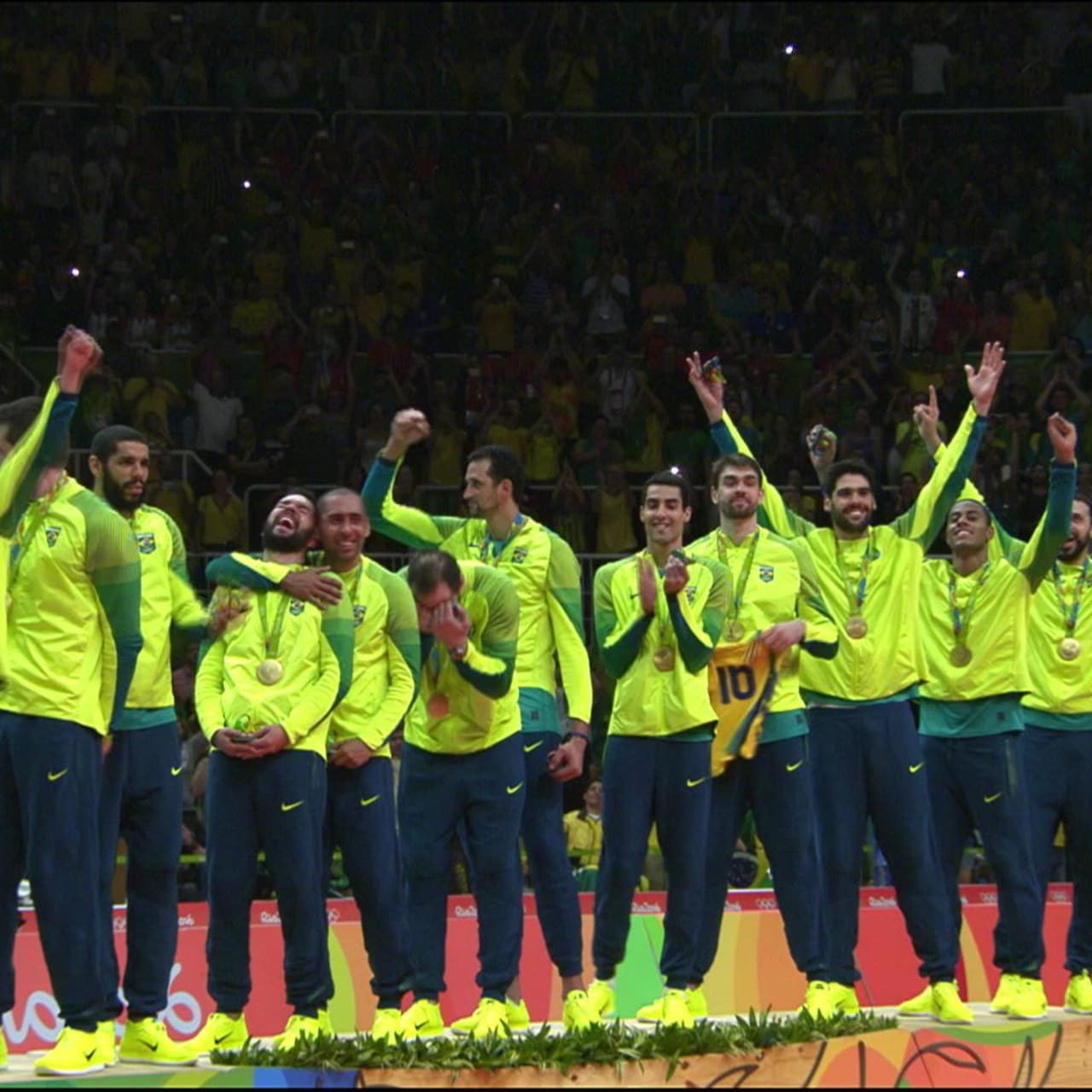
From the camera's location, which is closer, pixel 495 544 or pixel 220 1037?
pixel 220 1037

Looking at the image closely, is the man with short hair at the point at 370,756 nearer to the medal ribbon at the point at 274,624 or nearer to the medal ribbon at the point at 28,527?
the medal ribbon at the point at 274,624

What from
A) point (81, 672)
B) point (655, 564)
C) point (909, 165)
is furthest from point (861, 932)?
point (909, 165)

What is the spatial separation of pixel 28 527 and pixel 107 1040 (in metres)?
1.78

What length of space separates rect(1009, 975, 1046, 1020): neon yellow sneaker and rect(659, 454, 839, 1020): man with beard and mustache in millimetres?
912

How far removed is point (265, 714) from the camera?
7418 millimetres

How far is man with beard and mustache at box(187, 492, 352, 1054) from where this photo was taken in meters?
7.41

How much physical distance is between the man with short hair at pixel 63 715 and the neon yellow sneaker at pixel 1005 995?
406 cm

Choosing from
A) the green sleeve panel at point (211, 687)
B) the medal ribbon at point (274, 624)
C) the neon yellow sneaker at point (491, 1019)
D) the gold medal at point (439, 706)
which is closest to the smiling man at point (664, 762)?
the neon yellow sneaker at point (491, 1019)

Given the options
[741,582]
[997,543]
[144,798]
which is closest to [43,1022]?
[144,798]

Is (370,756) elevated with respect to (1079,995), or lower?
elevated

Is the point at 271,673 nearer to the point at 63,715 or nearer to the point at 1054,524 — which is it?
the point at 63,715

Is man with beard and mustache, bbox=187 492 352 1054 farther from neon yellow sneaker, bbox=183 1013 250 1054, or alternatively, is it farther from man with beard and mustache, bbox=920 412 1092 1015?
man with beard and mustache, bbox=920 412 1092 1015

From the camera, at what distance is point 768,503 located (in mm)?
9352

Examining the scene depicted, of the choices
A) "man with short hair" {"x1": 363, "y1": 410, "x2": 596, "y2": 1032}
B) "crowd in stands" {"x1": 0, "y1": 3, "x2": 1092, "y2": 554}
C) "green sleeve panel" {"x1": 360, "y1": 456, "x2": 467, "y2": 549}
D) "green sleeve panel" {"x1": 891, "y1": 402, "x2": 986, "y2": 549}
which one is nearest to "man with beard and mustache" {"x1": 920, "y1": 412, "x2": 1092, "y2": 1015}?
"green sleeve panel" {"x1": 891, "y1": 402, "x2": 986, "y2": 549}
